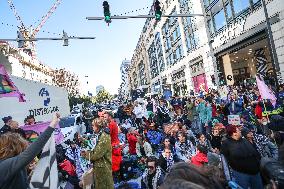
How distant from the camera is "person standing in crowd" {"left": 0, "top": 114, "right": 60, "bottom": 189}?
301 centimetres

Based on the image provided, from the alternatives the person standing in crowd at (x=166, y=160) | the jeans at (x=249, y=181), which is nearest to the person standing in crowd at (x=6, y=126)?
the person standing in crowd at (x=166, y=160)

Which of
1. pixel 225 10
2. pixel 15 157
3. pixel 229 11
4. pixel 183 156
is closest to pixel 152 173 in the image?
pixel 183 156

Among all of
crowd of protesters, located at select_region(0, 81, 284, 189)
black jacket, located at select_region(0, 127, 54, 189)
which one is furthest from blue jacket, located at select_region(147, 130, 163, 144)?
black jacket, located at select_region(0, 127, 54, 189)

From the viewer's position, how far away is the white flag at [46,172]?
337 cm

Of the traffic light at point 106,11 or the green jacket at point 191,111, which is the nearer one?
the traffic light at point 106,11

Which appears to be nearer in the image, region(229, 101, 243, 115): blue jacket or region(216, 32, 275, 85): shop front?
region(229, 101, 243, 115): blue jacket

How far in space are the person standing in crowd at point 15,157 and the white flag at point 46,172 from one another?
0.34 feet

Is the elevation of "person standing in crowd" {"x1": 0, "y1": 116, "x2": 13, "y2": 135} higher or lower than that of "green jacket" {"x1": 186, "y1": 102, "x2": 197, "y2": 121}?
higher

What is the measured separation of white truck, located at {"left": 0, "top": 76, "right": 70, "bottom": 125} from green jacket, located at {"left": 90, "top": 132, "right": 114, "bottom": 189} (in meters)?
2.88

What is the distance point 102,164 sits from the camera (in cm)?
619

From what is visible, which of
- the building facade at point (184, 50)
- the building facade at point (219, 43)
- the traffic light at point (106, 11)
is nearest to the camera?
the traffic light at point (106, 11)

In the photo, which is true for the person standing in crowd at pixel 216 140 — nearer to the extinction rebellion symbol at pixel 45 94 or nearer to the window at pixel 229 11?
the extinction rebellion symbol at pixel 45 94

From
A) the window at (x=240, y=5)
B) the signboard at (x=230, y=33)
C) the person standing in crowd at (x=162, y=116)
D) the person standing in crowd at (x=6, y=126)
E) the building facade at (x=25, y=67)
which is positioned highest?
the building facade at (x=25, y=67)

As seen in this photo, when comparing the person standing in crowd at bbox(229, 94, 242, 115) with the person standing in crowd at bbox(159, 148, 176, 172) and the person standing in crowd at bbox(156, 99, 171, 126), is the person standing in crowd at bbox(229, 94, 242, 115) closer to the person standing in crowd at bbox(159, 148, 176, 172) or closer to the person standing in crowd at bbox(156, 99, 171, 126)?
the person standing in crowd at bbox(156, 99, 171, 126)
